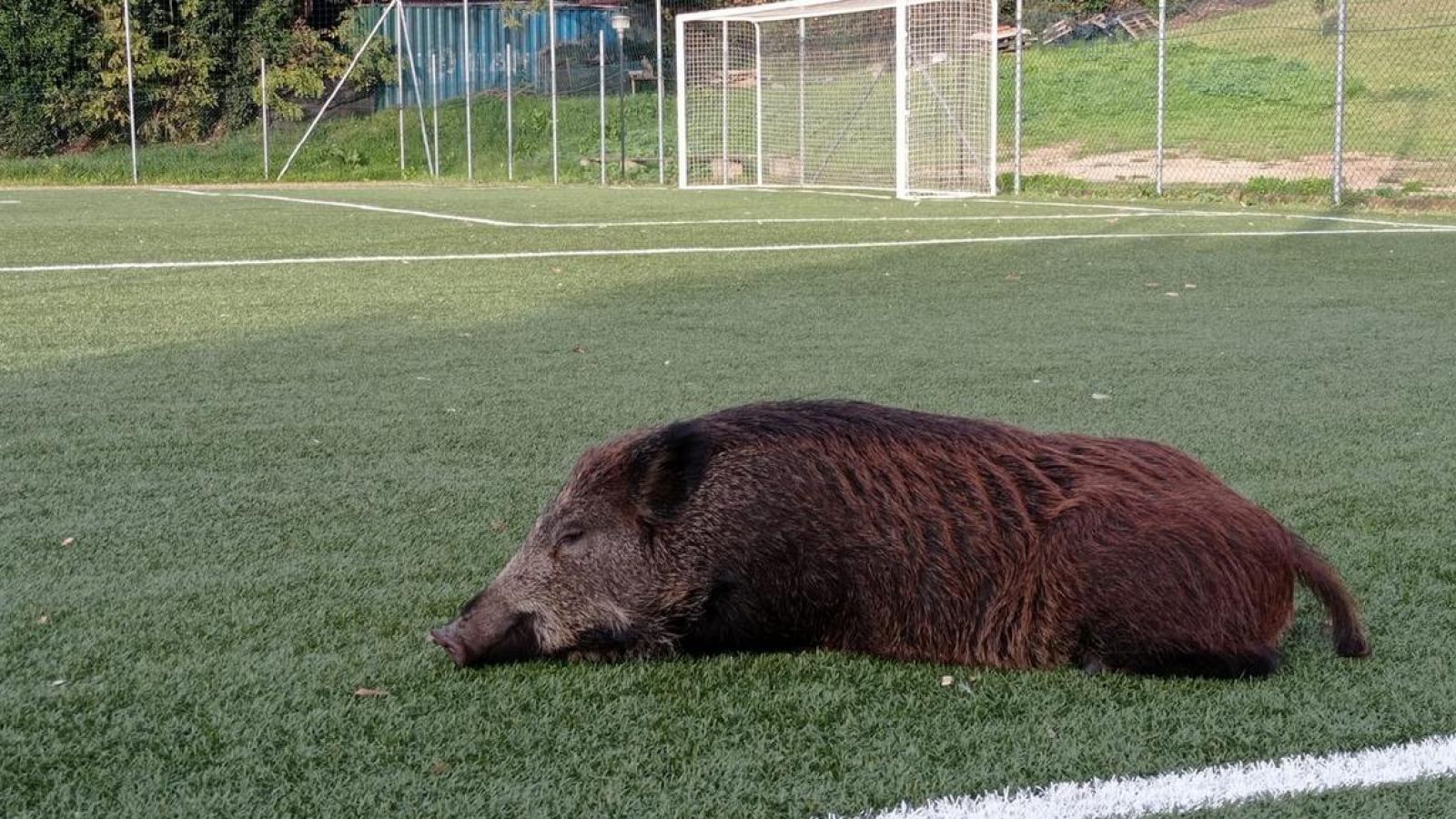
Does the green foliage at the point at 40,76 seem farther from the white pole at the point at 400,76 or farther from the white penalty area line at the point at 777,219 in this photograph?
the white penalty area line at the point at 777,219

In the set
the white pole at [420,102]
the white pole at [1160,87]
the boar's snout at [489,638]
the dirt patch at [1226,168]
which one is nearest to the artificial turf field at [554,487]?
the boar's snout at [489,638]

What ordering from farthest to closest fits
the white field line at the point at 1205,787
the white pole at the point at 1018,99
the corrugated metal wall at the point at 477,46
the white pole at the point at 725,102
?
the corrugated metal wall at the point at 477,46, the white pole at the point at 725,102, the white pole at the point at 1018,99, the white field line at the point at 1205,787

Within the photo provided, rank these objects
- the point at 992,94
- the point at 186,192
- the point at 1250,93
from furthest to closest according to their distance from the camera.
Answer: the point at 1250,93 → the point at 186,192 → the point at 992,94

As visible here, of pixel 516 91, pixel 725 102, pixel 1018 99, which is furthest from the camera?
pixel 516 91

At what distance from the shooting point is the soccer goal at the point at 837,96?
65.4 feet

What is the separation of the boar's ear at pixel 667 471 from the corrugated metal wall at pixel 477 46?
2808 centimetres

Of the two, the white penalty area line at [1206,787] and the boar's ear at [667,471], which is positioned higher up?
the boar's ear at [667,471]

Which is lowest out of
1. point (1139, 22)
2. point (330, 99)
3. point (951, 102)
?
point (951, 102)

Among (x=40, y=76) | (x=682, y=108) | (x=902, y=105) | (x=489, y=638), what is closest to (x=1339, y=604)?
(x=489, y=638)

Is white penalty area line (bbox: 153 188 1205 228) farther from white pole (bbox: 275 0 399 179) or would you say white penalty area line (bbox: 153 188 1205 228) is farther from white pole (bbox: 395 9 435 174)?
white pole (bbox: 275 0 399 179)

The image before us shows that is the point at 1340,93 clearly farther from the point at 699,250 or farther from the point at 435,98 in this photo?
the point at 435,98

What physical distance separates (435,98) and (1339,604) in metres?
25.6

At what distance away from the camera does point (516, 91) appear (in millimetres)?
30078

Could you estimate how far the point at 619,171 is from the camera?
26266 mm
